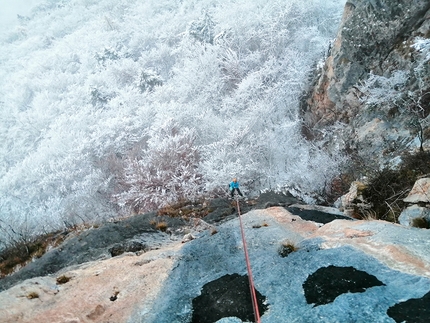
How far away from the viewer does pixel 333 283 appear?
8.34 ft

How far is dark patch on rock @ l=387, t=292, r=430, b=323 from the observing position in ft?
6.29

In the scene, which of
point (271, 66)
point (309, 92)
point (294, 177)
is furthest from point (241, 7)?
point (294, 177)

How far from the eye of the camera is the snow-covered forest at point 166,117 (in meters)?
9.59

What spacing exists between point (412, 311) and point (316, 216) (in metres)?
2.83

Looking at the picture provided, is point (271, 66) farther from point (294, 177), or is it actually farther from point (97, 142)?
point (97, 142)

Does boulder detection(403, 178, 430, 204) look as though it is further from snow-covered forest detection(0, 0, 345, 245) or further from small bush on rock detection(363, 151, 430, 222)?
snow-covered forest detection(0, 0, 345, 245)

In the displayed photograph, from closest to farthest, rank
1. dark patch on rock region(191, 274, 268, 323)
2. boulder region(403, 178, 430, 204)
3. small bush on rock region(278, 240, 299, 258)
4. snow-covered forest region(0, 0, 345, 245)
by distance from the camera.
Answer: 1. dark patch on rock region(191, 274, 268, 323)
2. small bush on rock region(278, 240, 299, 258)
3. boulder region(403, 178, 430, 204)
4. snow-covered forest region(0, 0, 345, 245)

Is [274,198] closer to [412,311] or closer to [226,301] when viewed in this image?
[226,301]

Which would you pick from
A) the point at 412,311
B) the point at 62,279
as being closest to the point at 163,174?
the point at 62,279

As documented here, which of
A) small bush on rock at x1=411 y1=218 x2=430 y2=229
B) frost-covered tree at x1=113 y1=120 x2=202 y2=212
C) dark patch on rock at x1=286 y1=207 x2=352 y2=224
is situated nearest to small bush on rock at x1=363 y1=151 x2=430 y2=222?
dark patch on rock at x1=286 y1=207 x2=352 y2=224

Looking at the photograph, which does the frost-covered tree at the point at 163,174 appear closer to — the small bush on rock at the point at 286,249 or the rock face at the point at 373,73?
the rock face at the point at 373,73

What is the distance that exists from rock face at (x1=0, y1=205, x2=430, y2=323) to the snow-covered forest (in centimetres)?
480

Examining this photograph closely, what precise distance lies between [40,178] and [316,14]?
48.0ft

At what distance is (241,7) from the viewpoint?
51.9 feet
